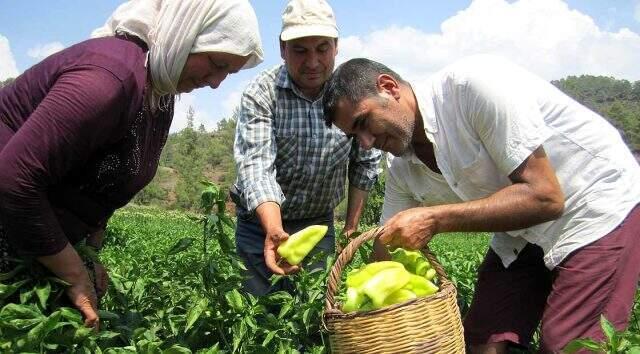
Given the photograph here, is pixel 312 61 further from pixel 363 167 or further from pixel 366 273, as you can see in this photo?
pixel 366 273

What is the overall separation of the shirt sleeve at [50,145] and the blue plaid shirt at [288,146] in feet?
4.80

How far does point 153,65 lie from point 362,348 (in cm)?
128

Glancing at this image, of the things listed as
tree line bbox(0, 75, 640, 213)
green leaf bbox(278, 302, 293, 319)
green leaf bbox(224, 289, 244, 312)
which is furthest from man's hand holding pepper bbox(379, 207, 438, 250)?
tree line bbox(0, 75, 640, 213)

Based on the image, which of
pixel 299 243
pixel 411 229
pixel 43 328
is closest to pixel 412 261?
pixel 411 229

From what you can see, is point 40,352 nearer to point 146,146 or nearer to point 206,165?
point 146,146

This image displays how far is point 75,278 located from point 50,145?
21.1 inches

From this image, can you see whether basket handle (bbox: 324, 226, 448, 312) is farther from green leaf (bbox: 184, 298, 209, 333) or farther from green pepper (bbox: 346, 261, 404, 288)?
green leaf (bbox: 184, 298, 209, 333)

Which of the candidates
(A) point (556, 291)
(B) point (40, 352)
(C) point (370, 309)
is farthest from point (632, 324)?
(B) point (40, 352)

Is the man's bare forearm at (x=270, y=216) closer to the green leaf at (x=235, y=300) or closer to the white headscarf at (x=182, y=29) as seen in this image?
the green leaf at (x=235, y=300)

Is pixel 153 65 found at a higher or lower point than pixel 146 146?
higher

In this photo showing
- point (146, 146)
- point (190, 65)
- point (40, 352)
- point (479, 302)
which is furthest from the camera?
point (479, 302)

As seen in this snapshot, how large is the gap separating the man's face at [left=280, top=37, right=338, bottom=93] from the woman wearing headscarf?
1.05 m

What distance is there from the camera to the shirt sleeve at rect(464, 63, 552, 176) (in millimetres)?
2432

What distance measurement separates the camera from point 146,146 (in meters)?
2.50
